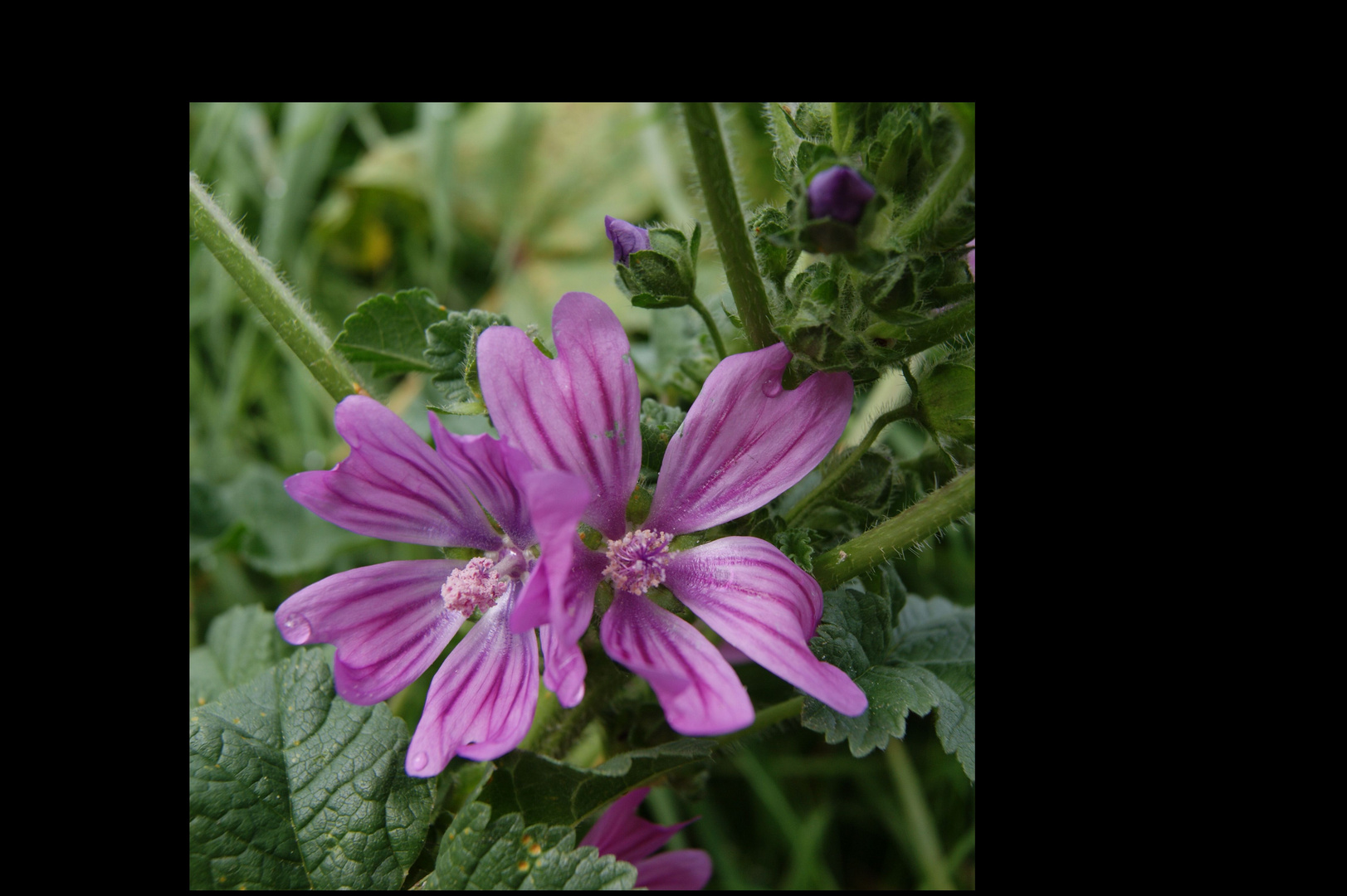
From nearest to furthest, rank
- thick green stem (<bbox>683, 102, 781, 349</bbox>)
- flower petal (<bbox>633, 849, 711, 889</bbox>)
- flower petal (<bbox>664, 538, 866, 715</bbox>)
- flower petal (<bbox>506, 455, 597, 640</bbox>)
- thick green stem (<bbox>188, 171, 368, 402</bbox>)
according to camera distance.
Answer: flower petal (<bbox>506, 455, 597, 640</bbox>) → flower petal (<bbox>664, 538, 866, 715</bbox>) → thick green stem (<bbox>683, 102, 781, 349</bbox>) → thick green stem (<bbox>188, 171, 368, 402</bbox>) → flower petal (<bbox>633, 849, 711, 889</bbox>)

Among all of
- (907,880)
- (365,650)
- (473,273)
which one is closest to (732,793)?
(907,880)

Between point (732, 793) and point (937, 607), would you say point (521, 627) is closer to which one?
point (937, 607)

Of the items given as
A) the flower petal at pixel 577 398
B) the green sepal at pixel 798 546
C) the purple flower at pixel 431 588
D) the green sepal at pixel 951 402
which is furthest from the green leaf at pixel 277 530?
the green sepal at pixel 951 402

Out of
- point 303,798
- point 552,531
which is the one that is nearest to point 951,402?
point 552,531

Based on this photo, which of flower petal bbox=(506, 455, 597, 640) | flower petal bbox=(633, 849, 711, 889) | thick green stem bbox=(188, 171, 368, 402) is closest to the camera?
flower petal bbox=(506, 455, 597, 640)

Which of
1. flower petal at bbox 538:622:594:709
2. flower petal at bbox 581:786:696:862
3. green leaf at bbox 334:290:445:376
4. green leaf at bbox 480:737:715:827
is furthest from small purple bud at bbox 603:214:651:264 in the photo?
flower petal at bbox 581:786:696:862

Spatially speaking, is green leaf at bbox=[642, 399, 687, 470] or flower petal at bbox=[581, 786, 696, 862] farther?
flower petal at bbox=[581, 786, 696, 862]

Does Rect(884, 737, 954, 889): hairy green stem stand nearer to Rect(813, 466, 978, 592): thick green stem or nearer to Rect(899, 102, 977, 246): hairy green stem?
Rect(813, 466, 978, 592): thick green stem

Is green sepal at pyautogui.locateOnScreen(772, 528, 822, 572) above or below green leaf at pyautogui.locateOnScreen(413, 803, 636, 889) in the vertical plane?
above

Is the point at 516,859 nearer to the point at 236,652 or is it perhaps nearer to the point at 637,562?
the point at 637,562
